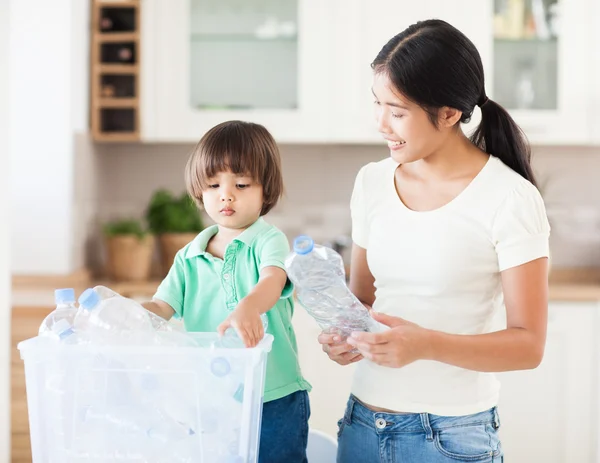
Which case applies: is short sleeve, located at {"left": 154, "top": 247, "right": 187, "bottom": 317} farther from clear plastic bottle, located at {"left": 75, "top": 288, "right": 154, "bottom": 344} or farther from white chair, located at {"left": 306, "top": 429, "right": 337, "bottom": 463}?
white chair, located at {"left": 306, "top": 429, "right": 337, "bottom": 463}

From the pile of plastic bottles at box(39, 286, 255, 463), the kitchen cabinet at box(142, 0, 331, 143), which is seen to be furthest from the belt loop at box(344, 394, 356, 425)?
the kitchen cabinet at box(142, 0, 331, 143)

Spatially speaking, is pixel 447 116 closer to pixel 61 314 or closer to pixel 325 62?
pixel 61 314

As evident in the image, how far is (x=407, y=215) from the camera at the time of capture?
3.93ft

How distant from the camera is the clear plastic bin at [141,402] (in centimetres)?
93

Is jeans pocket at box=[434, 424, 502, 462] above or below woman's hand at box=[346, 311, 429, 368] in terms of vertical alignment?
below

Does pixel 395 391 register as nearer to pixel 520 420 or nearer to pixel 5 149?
pixel 5 149

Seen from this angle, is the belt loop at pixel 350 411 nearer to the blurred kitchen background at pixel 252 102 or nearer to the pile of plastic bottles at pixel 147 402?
the pile of plastic bottles at pixel 147 402

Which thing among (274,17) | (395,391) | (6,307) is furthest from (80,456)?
(274,17)

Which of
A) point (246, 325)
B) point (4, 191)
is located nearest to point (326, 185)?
point (4, 191)

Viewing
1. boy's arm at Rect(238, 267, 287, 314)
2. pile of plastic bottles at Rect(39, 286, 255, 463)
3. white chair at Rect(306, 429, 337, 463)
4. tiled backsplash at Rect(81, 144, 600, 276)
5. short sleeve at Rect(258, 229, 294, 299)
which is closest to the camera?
pile of plastic bottles at Rect(39, 286, 255, 463)

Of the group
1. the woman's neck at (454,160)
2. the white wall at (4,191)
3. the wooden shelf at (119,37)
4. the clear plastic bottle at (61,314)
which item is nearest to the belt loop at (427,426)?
the woman's neck at (454,160)

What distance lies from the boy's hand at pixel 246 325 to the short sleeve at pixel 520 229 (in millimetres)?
347

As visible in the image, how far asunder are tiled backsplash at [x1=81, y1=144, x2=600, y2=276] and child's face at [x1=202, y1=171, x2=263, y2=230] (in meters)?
2.08

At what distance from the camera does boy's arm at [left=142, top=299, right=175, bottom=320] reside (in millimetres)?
1217
